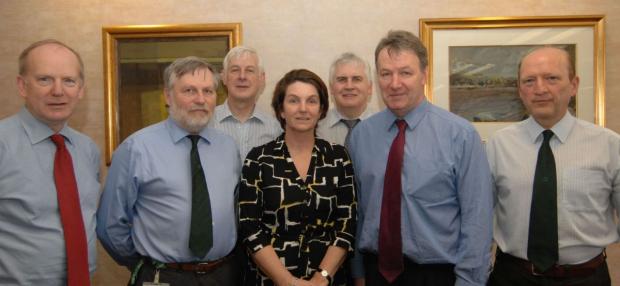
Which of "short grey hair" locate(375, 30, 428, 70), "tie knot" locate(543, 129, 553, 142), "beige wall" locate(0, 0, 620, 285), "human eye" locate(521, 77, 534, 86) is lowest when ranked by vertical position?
"tie knot" locate(543, 129, 553, 142)

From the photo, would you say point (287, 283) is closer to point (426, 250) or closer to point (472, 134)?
point (426, 250)

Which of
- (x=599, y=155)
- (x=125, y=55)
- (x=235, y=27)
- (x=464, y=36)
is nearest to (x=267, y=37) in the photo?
(x=235, y=27)

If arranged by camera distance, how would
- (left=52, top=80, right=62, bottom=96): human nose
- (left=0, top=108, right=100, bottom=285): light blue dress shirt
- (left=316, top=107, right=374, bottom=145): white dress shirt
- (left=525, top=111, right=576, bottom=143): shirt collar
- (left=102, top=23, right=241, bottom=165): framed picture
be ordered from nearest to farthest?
(left=0, top=108, right=100, bottom=285): light blue dress shirt → (left=52, top=80, right=62, bottom=96): human nose → (left=525, top=111, right=576, bottom=143): shirt collar → (left=316, top=107, right=374, bottom=145): white dress shirt → (left=102, top=23, right=241, bottom=165): framed picture

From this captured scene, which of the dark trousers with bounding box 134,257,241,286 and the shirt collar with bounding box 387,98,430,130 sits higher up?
the shirt collar with bounding box 387,98,430,130

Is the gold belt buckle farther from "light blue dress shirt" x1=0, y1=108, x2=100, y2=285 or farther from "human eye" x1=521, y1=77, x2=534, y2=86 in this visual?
"light blue dress shirt" x1=0, y1=108, x2=100, y2=285

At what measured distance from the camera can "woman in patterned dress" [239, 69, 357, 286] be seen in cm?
210

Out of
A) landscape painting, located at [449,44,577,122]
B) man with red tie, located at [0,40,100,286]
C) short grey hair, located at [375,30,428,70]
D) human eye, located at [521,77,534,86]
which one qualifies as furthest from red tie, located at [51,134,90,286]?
landscape painting, located at [449,44,577,122]

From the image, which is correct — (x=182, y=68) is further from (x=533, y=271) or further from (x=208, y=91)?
(x=533, y=271)

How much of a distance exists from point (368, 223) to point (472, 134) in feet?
1.89

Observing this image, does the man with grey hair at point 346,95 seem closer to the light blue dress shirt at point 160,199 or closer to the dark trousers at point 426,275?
the light blue dress shirt at point 160,199

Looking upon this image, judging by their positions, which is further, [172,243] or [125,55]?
[125,55]

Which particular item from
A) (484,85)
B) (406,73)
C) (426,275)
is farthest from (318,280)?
(484,85)

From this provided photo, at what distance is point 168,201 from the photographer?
2.14 meters

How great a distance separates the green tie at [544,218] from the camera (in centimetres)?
206
